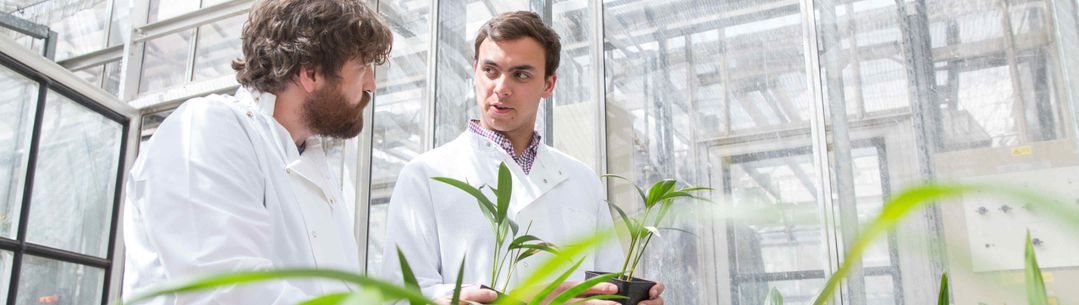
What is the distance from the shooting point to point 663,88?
3.19 meters

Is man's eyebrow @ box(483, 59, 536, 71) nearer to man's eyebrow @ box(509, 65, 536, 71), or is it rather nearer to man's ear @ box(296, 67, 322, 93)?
man's eyebrow @ box(509, 65, 536, 71)

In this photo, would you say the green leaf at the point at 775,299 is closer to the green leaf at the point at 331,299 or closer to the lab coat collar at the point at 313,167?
the green leaf at the point at 331,299

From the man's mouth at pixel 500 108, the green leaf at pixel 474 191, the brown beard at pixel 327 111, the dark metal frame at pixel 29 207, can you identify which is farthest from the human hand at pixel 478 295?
the dark metal frame at pixel 29 207

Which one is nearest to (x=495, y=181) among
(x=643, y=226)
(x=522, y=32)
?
(x=522, y=32)

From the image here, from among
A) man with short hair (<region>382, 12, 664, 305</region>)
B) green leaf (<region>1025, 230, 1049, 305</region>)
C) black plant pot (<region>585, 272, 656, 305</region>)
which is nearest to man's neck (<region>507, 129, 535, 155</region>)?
man with short hair (<region>382, 12, 664, 305</region>)

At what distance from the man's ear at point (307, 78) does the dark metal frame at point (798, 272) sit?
1.70m

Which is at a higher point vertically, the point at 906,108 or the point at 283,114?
the point at 906,108

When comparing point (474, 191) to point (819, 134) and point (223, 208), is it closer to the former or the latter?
point (223, 208)

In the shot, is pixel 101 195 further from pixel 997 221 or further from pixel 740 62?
pixel 997 221

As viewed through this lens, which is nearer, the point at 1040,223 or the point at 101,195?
the point at 1040,223

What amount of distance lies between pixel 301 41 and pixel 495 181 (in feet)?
1.83

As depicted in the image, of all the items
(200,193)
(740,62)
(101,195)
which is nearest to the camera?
(200,193)

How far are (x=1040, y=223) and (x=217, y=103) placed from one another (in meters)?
2.38

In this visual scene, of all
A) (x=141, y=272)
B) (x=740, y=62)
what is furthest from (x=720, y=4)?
(x=141, y=272)
